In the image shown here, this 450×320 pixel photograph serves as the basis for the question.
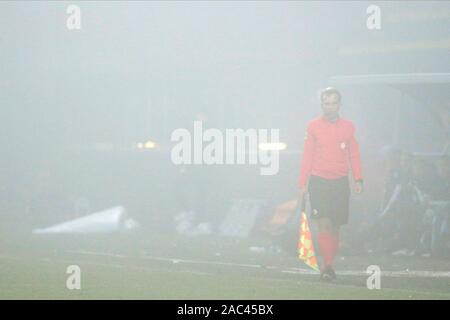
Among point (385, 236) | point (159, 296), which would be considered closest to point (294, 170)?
point (385, 236)

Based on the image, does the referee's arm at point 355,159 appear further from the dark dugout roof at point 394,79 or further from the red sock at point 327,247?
the dark dugout roof at point 394,79

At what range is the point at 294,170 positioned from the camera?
64.9 feet

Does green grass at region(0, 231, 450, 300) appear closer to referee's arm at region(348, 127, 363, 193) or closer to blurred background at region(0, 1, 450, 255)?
referee's arm at region(348, 127, 363, 193)

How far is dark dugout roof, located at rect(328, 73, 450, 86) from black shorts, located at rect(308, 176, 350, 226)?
16.0 ft

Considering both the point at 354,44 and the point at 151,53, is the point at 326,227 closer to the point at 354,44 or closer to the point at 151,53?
the point at 354,44

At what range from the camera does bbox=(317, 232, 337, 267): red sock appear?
12.3 metres

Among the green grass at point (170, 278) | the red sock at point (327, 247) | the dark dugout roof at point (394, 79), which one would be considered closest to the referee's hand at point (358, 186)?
the red sock at point (327, 247)

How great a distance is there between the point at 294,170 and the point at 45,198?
4.34 m

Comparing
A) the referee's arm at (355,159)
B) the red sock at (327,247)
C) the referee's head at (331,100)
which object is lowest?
the red sock at (327,247)

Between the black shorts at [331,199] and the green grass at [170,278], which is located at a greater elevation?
the black shorts at [331,199]

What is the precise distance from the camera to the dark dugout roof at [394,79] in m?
17.0

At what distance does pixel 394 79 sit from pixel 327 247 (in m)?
5.98

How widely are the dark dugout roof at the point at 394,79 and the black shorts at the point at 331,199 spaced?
16.0 ft

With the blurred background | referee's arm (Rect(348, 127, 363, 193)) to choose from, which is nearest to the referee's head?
referee's arm (Rect(348, 127, 363, 193))
